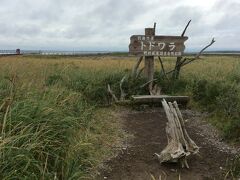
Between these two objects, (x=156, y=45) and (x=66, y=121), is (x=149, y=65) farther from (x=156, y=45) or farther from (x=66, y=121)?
(x=66, y=121)

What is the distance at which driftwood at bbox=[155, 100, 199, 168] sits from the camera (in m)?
5.36

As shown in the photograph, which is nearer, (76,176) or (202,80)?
(76,176)

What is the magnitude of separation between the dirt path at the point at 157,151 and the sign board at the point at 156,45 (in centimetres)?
239

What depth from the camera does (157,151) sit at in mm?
6168

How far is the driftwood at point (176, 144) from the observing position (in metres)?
5.36

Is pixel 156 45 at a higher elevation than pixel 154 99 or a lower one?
higher

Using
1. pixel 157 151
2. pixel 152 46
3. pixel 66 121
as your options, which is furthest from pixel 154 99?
pixel 66 121

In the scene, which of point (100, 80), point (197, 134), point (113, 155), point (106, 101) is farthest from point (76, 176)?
point (100, 80)

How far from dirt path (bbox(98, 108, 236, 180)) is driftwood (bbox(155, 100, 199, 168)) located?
13 cm

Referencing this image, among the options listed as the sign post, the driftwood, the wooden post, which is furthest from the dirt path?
the sign post

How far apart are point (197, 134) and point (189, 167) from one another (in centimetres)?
196

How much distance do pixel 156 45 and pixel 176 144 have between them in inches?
207

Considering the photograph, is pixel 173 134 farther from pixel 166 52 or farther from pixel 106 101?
pixel 166 52

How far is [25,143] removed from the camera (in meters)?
4.27
